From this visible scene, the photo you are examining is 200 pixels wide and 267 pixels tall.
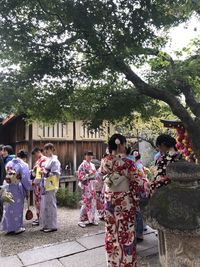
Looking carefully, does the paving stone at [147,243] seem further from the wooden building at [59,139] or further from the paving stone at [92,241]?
the wooden building at [59,139]

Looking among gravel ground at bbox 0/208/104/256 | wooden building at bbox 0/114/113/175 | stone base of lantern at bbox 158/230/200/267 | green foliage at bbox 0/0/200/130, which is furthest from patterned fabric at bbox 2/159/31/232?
wooden building at bbox 0/114/113/175

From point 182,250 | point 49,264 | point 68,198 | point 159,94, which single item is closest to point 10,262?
point 49,264

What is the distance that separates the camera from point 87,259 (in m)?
5.50

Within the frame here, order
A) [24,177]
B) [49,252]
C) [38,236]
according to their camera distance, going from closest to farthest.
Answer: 1. [49,252]
2. [38,236]
3. [24,177]

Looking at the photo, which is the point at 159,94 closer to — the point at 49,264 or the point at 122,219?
the point at 122,219

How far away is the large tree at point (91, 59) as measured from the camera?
3602 mm

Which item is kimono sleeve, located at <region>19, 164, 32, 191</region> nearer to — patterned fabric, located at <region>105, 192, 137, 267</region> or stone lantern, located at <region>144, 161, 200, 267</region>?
patterned fabric, located at <region>105, 192, 137, 267</region>

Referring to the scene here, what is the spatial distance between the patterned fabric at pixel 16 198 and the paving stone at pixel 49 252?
1.54 metres

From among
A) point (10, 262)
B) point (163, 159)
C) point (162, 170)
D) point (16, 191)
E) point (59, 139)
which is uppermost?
point (59, 139)

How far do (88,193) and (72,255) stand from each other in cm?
286

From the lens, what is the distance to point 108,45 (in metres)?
3.76

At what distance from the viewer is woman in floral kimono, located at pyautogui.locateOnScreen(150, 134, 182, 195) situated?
13.3 feet

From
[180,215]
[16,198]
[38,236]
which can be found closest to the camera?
[180,215]

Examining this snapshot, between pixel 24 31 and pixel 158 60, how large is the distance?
7.48 feet
